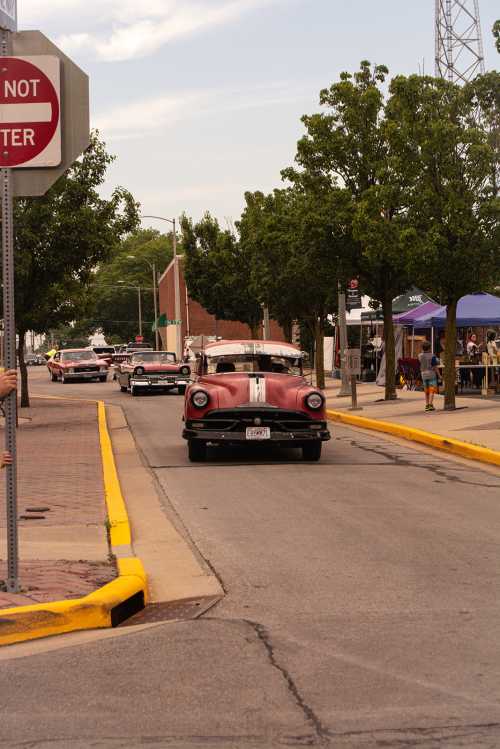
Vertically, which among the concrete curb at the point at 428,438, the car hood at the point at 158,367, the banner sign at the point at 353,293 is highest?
the banner sign at the point at 353,293

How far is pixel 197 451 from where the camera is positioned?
15.9m

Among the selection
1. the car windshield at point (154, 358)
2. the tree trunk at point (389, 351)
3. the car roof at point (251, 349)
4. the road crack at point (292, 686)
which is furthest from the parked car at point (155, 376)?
the road crack at point (292, 686)

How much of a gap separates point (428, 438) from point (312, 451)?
3.62 metres

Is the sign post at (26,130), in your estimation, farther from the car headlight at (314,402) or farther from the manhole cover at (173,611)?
the car headlight at (314,402)

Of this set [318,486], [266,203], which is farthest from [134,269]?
[318,486]

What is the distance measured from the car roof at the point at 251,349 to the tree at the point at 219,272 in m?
34.2

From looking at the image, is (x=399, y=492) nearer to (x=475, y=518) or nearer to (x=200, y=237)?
(x=475, y=518)

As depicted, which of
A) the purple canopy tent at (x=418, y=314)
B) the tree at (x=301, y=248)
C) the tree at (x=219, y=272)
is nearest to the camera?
the tree at (x=301, y=248)

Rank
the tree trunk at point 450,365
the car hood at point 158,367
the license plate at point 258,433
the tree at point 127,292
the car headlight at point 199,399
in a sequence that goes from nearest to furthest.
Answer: the license plate at point 258,433
the car headlight at point 199,399
the tree trunk at point 450,365
the car hood at point 158,367
the tree at point 127,292

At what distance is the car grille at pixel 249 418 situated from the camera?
15.3 metres

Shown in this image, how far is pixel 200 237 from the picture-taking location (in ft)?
192

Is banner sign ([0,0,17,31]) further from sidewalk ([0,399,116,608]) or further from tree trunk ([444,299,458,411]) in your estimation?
tree trunk ([444,299,458,411])

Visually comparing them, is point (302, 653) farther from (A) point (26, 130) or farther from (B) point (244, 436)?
(B) point (244, 436)

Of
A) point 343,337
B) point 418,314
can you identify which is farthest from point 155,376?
point 418,314
